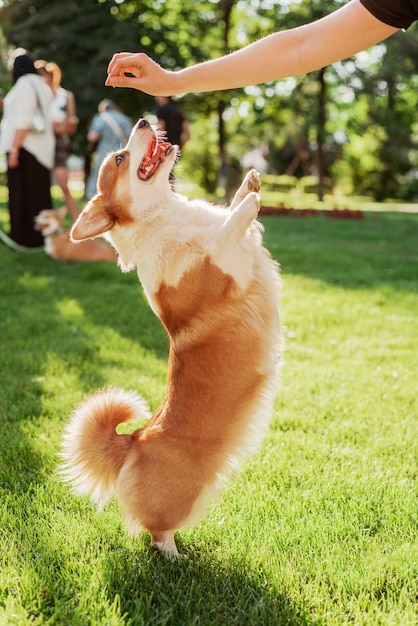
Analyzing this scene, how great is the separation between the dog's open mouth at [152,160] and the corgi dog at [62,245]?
6.19m

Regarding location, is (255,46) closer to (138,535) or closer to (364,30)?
(364,30)

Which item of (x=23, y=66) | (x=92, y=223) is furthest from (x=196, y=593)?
(x=23, y=66)

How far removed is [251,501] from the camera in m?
2.92

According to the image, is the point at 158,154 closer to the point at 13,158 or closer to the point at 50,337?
the point at 50,337

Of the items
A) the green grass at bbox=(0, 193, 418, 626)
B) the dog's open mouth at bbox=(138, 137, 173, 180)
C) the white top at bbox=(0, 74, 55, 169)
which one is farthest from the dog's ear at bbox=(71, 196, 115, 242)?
the white top at bbox=(0, 74, 55, 169)

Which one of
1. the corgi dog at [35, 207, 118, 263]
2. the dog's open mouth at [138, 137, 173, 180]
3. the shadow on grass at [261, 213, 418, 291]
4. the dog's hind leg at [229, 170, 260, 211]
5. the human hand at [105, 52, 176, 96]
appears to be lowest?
the shadow on grass at [261, 213, 418, 291]

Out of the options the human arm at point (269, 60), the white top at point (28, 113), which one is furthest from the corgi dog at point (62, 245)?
the human arm at point (269, 60)

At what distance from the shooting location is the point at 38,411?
3.96m

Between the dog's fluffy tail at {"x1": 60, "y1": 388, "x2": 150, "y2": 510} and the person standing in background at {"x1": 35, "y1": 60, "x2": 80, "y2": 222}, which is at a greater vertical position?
the person standing in background at {"x1": 35, "y1": 60, "x2": 80, "y2": 222}

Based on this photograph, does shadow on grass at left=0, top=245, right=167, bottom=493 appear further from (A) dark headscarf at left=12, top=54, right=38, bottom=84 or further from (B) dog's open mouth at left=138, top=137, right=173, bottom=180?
(A) dark headscarf at left=12, top=54, right=38, bottom=84

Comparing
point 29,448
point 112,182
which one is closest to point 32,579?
point 29,448

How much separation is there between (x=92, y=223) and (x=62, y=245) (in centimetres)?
652

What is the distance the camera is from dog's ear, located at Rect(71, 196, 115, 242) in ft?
8.75

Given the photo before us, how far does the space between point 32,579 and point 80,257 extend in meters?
7.04
